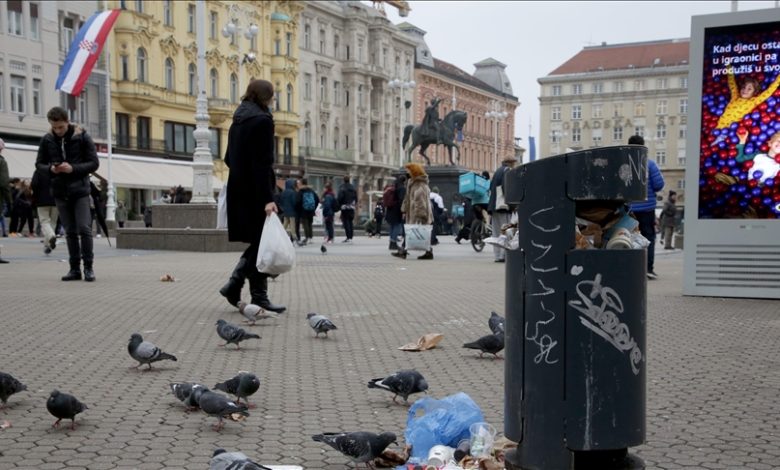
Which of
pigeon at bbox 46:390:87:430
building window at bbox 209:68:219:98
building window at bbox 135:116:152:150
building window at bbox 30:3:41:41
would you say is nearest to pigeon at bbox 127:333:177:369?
pigeon at bbox 46:390:87:430

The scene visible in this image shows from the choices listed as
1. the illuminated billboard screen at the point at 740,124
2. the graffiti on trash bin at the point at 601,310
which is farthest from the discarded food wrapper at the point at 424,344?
the illuminated billboard screen at the point at 740,124

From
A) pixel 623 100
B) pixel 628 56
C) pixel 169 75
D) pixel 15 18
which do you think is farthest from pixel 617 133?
pixel 15 18

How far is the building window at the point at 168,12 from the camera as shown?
54.7 meters

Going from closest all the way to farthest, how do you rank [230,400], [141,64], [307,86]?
[230,400]
[141,64]
[307,86]

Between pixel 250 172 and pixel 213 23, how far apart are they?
2161 inches

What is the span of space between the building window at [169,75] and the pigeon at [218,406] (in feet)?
175

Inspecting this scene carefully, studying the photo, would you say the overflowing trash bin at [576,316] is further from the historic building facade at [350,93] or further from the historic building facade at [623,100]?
the historic building facade at [623,100]

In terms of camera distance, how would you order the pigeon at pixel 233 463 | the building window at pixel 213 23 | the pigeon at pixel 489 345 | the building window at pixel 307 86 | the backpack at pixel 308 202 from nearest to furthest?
the pigeon at pixel 233 463 → the pigeon at pixel 489 345 → the backpack at pixel 308 202 → the building window at pixel 213 23 → the building window at pixel 307 86

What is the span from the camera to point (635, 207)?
12.1m

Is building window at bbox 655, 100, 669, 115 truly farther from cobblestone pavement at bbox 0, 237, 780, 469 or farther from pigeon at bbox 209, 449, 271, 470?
pigeon at bbox 209, 449, 271, 470

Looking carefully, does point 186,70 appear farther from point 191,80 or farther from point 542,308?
point 542,308

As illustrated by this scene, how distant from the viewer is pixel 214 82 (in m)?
60.6

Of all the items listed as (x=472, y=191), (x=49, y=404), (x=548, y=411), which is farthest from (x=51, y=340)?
(x=472, y=191)

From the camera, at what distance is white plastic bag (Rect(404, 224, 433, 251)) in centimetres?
1714
